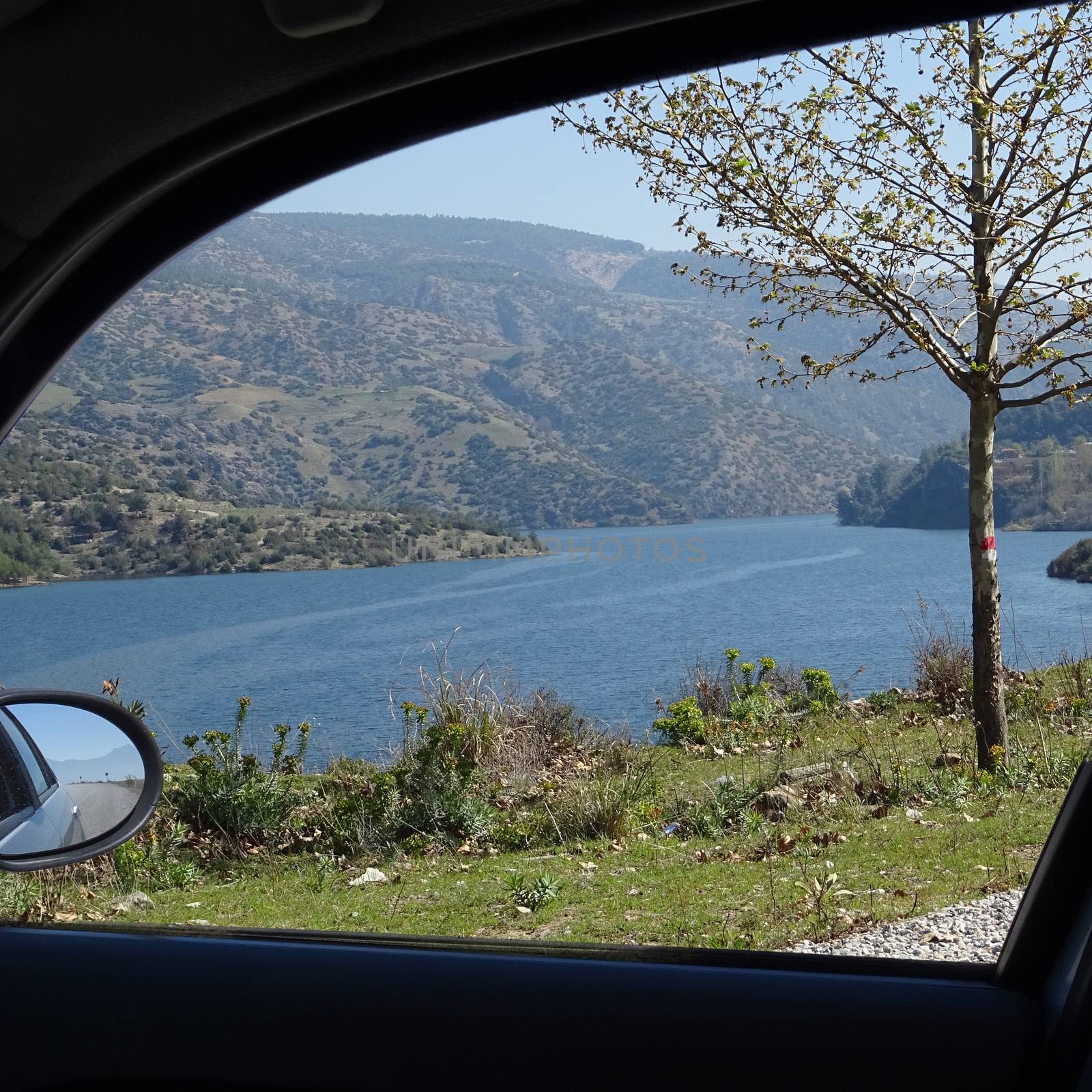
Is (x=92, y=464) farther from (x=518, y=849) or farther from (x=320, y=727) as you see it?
(x=518, y=849)

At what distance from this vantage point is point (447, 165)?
154 centimetres

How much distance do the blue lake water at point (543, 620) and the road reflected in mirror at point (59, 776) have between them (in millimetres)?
4954

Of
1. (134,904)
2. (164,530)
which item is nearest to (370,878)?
(134,904)

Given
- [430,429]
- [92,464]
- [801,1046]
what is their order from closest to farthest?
[801,1046] < [92,464] < [430,429]

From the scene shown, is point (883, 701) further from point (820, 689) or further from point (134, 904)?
point (134, 904)

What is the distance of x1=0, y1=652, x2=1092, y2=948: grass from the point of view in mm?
3611

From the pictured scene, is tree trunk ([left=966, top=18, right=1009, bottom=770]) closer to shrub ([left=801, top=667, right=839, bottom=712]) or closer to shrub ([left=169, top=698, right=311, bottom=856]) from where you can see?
shrub ([left=801, top=667, right=839, bottom=712])

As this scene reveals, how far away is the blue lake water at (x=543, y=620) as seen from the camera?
793cm

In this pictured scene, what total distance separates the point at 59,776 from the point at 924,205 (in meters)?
4.55

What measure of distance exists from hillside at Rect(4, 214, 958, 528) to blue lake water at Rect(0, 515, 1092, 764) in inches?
77.8

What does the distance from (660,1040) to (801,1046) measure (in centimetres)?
16

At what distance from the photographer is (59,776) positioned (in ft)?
5.46

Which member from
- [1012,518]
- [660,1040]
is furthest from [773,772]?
[660,1040]

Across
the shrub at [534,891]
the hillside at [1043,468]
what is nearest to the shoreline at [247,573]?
the hillside at [1043,468]
